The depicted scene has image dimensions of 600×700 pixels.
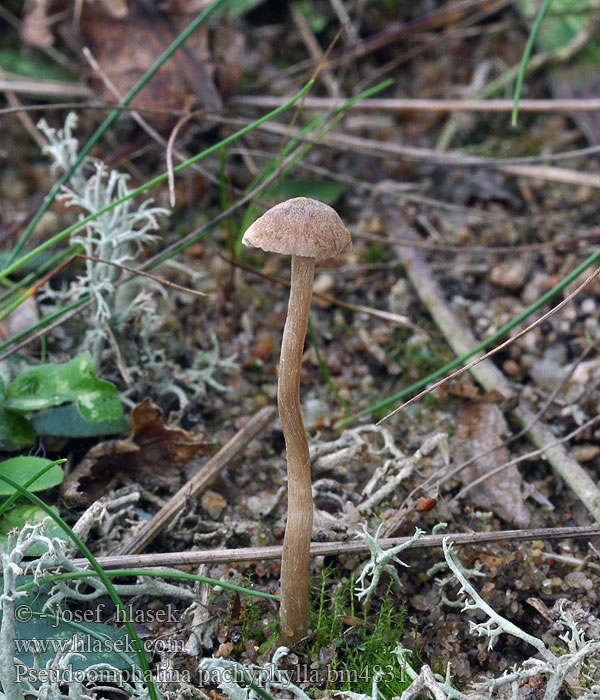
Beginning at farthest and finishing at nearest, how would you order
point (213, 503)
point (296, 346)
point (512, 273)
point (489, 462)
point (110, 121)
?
point (512, 273) → point (110, 121) → point (489, 462) → point (213, 503) → point (296, 346)

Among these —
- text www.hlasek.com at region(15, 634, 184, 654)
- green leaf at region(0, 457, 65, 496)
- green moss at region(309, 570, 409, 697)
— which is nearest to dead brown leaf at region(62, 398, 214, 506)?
green leaf at region(0, 457, 65, 496)

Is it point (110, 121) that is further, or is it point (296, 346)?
point (110, 121)

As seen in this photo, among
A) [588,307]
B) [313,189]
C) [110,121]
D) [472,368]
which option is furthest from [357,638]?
[313,189]

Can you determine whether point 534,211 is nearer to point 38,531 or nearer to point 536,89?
point 536,89

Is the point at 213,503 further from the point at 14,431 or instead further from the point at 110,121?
the point at 110,121

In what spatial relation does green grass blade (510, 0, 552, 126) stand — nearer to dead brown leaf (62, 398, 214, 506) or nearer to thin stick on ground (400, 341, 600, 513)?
thin stick on ground (400, 341, 600, 513)

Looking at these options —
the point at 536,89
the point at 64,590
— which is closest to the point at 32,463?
the point at 64,590

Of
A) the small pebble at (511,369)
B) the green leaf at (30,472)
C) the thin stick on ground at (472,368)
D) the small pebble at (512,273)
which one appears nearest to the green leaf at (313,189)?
the thin stick on ground at (472,368)
